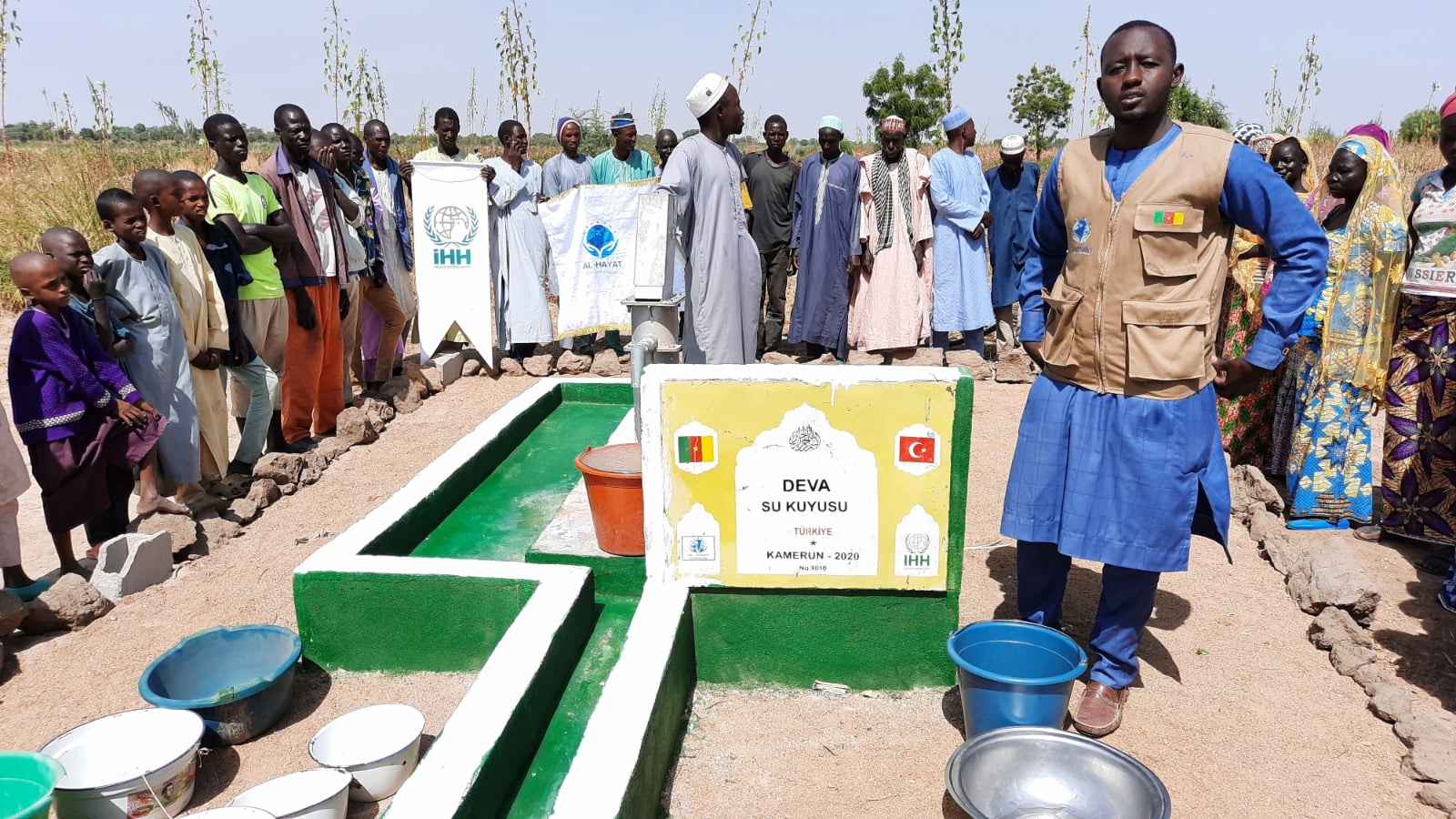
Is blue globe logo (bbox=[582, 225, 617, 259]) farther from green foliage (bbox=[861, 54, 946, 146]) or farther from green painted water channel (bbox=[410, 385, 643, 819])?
green foliage (bbox=[861, 54, 946, 146])

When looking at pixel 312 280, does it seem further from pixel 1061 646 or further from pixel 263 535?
pixel 1061 646

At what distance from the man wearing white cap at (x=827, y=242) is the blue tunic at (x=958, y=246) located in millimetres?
675

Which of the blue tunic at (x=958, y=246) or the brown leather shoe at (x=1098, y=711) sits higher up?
the blue tunic at (x=958, y=246)

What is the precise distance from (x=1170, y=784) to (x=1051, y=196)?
1796 mm

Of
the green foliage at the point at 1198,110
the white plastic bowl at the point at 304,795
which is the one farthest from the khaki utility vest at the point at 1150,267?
the green foliage at the point at 1198,110

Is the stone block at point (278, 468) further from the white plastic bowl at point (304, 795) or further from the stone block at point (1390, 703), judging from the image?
the stone block at point (1390, 703)

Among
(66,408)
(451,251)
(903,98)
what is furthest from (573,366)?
(903,98)

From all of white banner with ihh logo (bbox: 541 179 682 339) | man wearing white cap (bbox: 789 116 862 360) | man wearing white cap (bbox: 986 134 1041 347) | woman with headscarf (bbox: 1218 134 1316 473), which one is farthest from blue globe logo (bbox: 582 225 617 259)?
woman with headscarf (bbox: 1218 134 1316 473)

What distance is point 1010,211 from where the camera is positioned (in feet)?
27.2

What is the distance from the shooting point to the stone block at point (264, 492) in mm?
5039

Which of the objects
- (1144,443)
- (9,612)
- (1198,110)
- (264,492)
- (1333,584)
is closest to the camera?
(1144,443)

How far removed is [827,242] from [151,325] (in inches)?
193

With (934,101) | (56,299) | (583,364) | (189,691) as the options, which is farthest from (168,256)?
(934,101)

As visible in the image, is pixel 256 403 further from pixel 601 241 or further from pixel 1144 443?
pixel 1144 443
